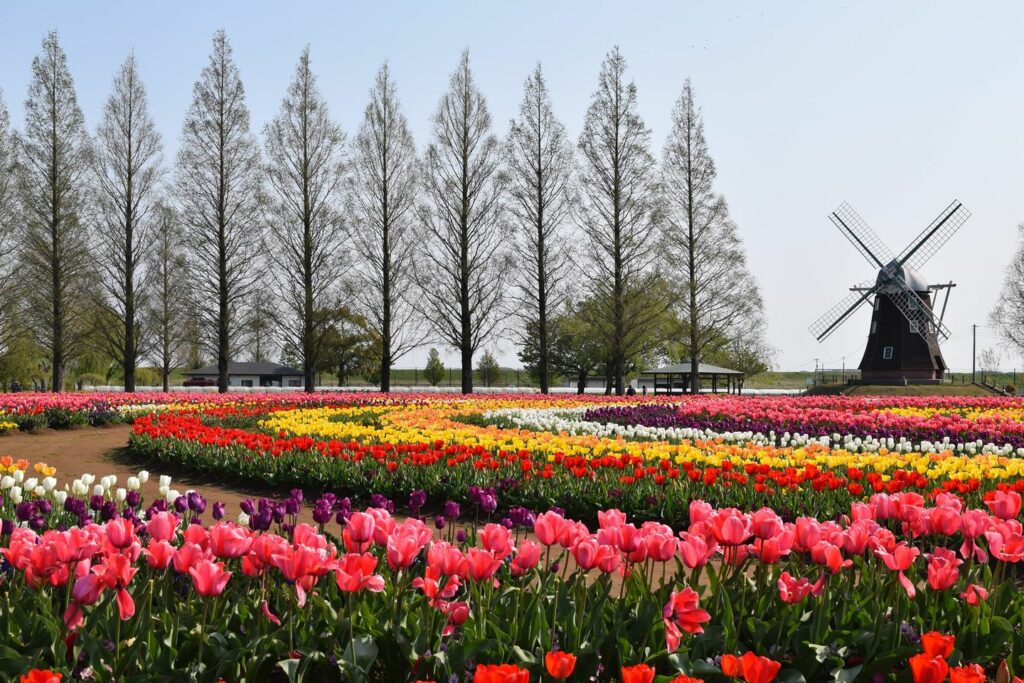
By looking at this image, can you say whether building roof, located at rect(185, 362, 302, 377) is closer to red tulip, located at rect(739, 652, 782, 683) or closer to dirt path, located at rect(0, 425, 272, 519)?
dirt path, located at rect(0, 425, 272, 519)

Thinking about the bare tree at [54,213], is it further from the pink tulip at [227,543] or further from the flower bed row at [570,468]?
the pink tulip at [227,543]

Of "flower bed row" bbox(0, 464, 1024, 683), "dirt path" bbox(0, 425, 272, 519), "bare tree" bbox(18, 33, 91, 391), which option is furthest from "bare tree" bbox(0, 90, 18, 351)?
"flower bed row" bbox(0, 464, 1024, 683)

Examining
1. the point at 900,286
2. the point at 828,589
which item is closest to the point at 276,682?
the point at 828,589

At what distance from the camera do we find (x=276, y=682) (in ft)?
10.1

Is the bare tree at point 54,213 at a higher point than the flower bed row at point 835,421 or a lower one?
higher

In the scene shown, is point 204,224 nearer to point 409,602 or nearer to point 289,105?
point 289,105

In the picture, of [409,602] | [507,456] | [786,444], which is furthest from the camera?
[786,444]

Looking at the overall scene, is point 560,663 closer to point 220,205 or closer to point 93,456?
point 93,456

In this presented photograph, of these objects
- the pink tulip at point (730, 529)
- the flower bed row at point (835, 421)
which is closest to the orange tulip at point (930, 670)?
the pink tulip at point (730, 529)

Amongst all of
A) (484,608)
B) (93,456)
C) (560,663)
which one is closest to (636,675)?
(560,663)

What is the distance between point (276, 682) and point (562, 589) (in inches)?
42.1

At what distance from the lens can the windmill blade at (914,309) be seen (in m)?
37.1

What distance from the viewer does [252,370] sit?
2783 inches

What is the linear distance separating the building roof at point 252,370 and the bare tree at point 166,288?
345 inches
